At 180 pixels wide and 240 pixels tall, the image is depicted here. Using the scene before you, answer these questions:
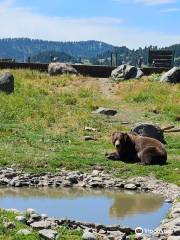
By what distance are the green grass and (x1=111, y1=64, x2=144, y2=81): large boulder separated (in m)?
37.3

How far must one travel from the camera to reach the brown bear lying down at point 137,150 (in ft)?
72.9

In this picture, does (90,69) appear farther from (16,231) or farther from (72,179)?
(16,231)

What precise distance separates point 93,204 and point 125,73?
3354 cm

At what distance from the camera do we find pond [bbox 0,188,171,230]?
52.2ft

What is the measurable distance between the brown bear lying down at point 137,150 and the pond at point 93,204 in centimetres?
358

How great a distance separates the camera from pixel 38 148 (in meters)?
24.0

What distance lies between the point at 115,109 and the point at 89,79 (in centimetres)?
1345

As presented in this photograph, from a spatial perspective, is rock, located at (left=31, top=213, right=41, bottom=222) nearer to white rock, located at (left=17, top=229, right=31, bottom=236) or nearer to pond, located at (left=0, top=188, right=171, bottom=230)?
white rock, located at (left=17, top=229, right=31, bottom=236)

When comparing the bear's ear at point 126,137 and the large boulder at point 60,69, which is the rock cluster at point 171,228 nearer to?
the bear's ear at point 126,137

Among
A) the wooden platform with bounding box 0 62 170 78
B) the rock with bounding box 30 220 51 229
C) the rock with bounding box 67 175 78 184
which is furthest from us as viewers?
the wooden platform with bounding box 0 62 170 78

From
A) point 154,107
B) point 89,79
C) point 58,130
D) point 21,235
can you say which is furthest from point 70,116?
point 21,235

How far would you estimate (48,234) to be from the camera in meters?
11.8

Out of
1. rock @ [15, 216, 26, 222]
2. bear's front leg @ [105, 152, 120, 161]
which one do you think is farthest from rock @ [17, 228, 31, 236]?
bear's front leg @ [105, 152, 120, 161]

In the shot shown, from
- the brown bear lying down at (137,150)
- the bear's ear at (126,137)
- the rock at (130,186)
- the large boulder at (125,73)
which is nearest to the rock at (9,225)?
the rock at (130,186)
